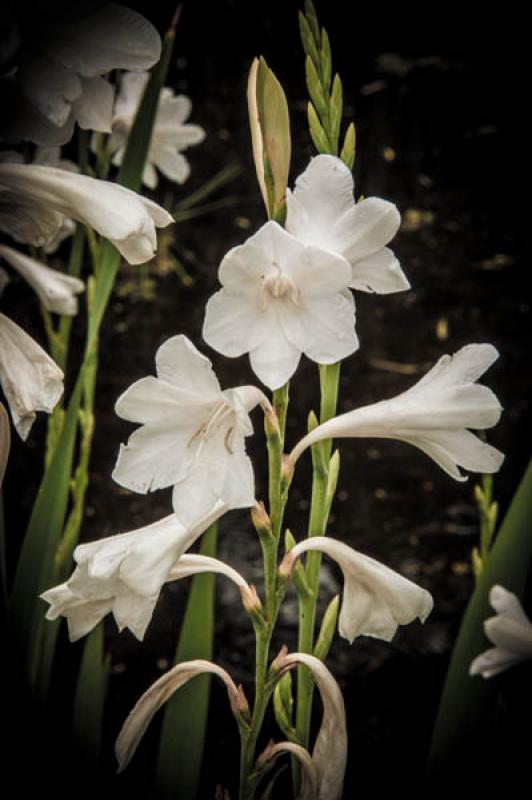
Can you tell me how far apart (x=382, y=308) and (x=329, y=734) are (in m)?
0.68

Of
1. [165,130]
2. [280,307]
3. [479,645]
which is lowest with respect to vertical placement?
[479,645]

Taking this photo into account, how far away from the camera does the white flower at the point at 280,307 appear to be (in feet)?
1.21

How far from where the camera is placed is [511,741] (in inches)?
23.0

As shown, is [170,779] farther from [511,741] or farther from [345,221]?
[345,221]

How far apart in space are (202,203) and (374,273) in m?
0.67

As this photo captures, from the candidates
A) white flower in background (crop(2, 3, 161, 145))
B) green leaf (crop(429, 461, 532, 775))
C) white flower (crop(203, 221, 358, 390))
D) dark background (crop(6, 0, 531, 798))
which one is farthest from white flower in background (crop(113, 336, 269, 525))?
dark background (crop(6, 0, 531, 798))

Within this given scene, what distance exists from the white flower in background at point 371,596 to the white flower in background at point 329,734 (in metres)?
0.03

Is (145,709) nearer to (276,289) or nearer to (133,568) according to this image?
(133,568)

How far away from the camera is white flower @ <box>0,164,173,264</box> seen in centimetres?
39

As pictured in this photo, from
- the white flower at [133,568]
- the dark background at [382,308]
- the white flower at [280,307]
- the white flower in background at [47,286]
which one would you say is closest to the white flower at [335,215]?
the white flower at [280,307]

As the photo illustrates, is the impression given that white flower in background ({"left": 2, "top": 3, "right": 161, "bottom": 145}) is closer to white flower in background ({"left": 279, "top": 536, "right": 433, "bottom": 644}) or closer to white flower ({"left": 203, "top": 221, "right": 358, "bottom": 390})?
white flower ({"left": 203, "top": 221, "right": 358, "bottom": 390})

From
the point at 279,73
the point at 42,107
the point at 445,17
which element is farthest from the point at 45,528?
the point at 445,17

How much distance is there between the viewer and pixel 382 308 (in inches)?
40.7

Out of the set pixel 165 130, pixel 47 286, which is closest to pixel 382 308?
pixel 165 130
